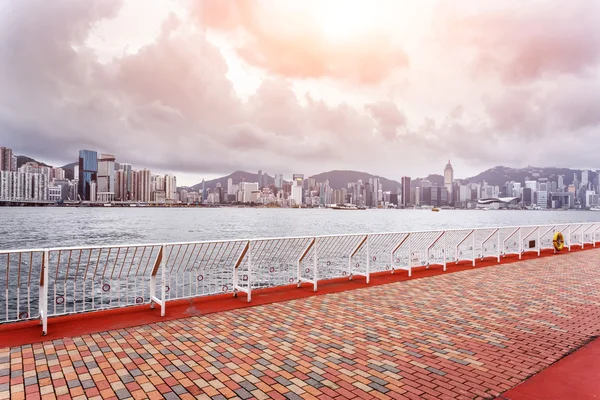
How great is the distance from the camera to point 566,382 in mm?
4195

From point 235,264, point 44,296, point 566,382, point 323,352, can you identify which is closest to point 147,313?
point 44,296

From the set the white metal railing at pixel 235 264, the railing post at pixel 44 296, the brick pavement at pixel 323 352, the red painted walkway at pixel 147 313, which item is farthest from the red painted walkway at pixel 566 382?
the railing post at pixel 44 296

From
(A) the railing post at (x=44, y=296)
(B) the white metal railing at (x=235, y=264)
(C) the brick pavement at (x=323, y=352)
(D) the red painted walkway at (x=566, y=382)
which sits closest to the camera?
(D) the red painted walkway at (x=566, y=382)

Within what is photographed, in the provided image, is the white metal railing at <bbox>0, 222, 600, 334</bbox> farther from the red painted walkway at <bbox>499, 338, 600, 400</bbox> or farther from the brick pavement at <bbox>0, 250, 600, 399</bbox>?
the red painted walkway at <bbox>499, 338, 600, 400</bbox>

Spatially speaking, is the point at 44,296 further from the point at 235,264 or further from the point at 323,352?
the point at 323,352

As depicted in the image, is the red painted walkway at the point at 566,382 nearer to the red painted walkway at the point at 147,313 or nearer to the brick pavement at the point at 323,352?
the brick pavement at the point at 323,352

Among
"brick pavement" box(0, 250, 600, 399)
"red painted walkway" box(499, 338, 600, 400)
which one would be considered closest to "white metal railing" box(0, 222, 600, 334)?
"brick pavement" box(0, 250, 600, 399)

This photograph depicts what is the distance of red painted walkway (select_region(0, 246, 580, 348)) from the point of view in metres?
5.65

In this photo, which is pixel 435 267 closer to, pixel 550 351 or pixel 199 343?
pixel 550 351

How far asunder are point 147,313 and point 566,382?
6.59 m

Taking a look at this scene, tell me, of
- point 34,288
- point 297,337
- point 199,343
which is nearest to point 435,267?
point 297,337

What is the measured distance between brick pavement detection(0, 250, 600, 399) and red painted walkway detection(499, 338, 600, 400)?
144 millimetres

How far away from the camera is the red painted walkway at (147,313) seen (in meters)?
5.65

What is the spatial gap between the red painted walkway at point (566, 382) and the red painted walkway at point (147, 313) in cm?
487
